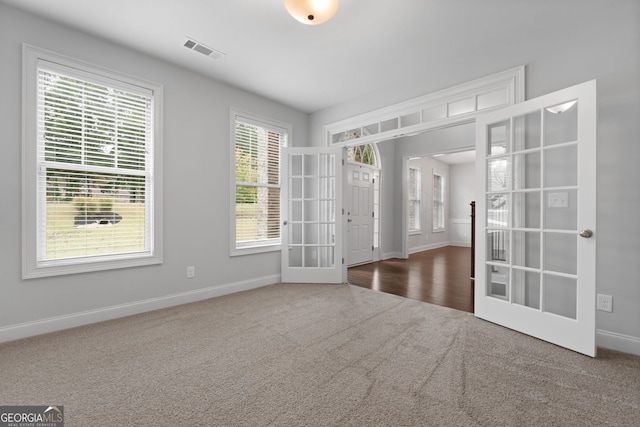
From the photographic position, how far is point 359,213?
5902 millimetres

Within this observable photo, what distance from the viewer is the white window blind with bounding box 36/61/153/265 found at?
2557mm

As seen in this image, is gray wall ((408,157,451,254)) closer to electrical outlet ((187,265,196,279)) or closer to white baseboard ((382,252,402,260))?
white baseboard ((382,252,402,260))

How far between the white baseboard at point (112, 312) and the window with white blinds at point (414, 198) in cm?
521

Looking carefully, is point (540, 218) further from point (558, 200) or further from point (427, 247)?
point (427, 247)

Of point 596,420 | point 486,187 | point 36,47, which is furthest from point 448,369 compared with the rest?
point 36,47

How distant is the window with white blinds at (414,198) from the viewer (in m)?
7.81

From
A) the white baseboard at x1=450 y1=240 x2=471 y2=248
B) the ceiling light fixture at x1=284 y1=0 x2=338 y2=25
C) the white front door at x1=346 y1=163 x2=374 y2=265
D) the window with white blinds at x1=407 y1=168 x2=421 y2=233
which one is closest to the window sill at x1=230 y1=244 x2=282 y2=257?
the white front door at x1=346 y1=163 x2=374 y2=265

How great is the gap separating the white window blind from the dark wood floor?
3105mm

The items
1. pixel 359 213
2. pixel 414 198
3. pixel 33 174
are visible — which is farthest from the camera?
pixel 414 198

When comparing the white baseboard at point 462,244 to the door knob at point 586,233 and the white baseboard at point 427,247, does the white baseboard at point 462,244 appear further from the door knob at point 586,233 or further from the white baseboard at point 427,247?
the door knob at point 586,233

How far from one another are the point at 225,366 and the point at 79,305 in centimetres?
178

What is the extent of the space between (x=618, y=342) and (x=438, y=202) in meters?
7.03

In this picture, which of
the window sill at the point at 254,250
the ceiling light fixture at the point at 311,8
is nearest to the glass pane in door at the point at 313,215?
the window sill at the point at 254,250

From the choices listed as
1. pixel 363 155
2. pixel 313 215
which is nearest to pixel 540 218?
pixel 313 215
